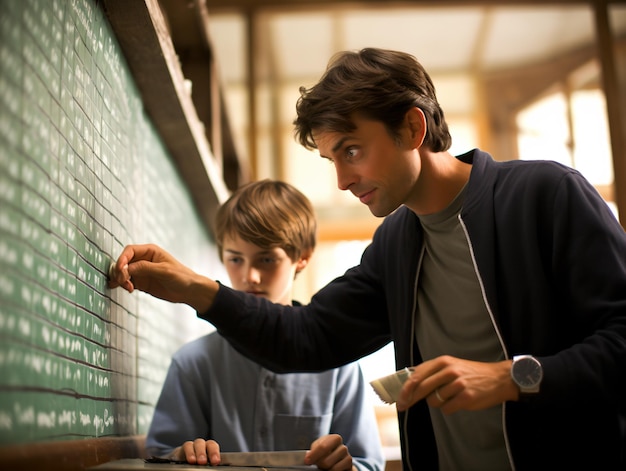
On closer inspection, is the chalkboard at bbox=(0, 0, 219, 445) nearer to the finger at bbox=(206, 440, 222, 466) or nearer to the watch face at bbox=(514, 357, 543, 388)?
the finger at bbox=(206, 440, 222, 466)

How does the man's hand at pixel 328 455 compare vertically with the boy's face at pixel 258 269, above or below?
below

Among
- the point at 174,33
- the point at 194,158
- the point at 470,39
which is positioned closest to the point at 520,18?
the point at 470,39

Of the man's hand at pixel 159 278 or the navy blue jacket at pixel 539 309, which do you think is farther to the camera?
the man's hand at pixel 159 278

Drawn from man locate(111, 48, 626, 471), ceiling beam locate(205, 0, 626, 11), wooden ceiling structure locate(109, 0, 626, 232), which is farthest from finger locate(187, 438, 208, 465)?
ceiling beam locate(205, 0, 626, 11)

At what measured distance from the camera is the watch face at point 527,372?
1036 mm

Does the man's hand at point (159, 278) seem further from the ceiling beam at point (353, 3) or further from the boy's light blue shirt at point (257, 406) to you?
the ceiling beam at point (353, 3)

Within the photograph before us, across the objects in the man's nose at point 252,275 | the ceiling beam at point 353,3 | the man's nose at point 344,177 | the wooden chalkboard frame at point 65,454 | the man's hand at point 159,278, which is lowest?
the wooden chalkboard frame at point 65,454

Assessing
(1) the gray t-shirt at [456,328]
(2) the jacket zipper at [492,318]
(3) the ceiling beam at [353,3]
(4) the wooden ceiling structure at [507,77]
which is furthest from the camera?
(3) the ceiling beam at [353,3]

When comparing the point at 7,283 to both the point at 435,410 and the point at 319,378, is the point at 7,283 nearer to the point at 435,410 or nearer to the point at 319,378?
the point at 435,410

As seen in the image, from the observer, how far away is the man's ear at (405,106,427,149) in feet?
4.60

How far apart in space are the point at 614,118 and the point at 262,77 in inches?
75.1

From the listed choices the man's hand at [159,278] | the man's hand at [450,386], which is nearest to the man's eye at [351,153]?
the man's hand at [159,278]

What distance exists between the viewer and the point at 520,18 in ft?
13.5

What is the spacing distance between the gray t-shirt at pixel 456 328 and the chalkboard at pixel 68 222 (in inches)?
22.2
